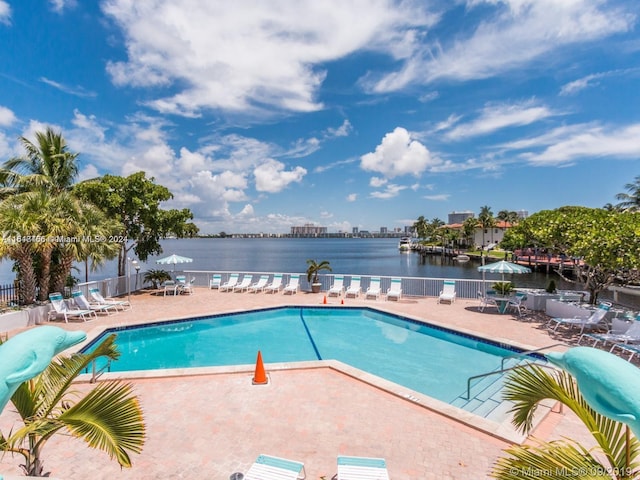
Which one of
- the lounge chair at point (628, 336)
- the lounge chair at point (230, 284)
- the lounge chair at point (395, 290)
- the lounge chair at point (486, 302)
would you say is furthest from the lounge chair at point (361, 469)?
the lounge chair at point (230, 284)

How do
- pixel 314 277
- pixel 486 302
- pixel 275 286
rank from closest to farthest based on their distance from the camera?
1. pixel 486 302
2. pixel 275 286
3. pixel 314 277

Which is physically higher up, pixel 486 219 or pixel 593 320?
pixel 486 219

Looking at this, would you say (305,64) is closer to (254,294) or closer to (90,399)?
(254,294)

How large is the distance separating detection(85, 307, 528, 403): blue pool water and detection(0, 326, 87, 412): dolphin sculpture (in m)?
6.91

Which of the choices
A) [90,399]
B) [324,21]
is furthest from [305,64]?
[90,399]

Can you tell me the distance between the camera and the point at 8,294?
489 inches

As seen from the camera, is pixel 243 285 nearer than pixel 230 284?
Yes

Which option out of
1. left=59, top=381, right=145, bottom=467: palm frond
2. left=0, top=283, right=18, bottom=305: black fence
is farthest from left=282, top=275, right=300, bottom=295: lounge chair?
left=59, top=381, right=145, bottom=467: palm frond

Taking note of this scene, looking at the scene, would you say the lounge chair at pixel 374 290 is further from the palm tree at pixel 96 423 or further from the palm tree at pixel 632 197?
the palm tree at pixel 632 197

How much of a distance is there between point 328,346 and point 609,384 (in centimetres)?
913

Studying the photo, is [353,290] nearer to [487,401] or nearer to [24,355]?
[487,401]

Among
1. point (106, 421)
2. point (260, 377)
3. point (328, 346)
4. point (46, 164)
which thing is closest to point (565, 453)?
point (106, 421)

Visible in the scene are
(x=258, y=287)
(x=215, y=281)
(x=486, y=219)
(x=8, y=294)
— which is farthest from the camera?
(x=486, y=219)

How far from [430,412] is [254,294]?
40.7 ft
